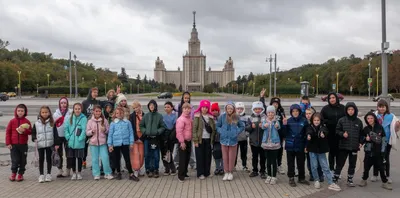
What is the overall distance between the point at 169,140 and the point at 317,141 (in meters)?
2.95

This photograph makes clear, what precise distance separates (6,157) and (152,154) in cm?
449

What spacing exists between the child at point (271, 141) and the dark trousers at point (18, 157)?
15.5 feet

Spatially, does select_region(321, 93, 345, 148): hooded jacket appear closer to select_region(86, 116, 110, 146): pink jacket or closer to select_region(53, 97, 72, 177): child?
select_region(86, 116, 110, 146): pink jacket

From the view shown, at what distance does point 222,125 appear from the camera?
22.1ft


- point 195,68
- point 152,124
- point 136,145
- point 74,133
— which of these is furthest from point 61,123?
point 195,68

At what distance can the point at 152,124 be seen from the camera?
679 cm

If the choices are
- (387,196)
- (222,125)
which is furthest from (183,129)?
(387,196)

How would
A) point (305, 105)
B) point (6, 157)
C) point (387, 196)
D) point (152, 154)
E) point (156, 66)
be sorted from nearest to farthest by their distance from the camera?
point (387, 196), point (152, 154), point (305, 105), point (6, 157), point (156, 66)

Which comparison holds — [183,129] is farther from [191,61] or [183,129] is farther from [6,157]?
[191,61]

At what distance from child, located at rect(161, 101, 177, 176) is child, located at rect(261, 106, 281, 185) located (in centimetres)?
188

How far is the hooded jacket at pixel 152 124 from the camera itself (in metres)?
6.77

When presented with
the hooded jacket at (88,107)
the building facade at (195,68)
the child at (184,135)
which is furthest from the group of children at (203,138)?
the building facade at (195,68)

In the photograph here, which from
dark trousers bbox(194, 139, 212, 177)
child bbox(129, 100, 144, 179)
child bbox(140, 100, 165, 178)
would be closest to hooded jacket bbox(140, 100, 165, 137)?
child bbox(140, 100, 165, 178)

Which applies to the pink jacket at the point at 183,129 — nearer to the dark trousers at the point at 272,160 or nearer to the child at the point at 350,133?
the dark trousers at the point at 272,160
